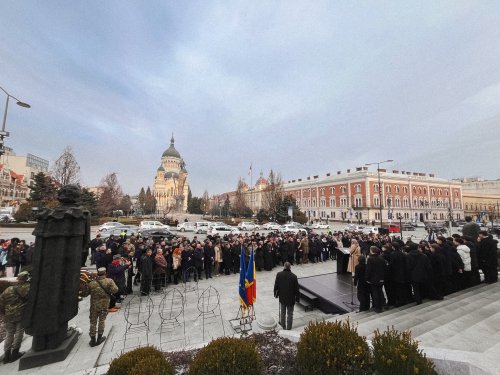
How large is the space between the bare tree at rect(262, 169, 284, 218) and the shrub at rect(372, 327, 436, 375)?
48.0 metres

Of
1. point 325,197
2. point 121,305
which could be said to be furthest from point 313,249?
point 325,197

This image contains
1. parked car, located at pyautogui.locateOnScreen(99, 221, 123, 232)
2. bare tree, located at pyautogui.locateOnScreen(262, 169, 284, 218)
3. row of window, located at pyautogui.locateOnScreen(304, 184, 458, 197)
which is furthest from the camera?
row of window, located at pyautogui.locateOnScreen(304, 184, 458, 197)

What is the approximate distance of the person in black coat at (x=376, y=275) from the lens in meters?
6.67

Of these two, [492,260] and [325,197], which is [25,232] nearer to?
[492,260]

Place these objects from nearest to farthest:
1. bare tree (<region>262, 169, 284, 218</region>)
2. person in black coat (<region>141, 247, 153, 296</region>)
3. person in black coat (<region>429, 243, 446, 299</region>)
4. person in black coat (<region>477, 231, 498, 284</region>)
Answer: person in black coat (<region>429, 243, 446, 299</region>)
person in black coat (<region>477, 231, 498, 284</region>)
person in black coat (<region>141, 247, 153, 296</region>)
bare tree (<region>262, 169, 284, 218</region>)

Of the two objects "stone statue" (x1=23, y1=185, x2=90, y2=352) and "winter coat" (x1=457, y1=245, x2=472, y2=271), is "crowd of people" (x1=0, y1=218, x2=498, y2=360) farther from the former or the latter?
"stone statue" (x1=23, y1=185, x2=90, y2=352)

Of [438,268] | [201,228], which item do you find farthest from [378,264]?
[201,228]

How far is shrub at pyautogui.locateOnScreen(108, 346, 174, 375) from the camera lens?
324 centimetres

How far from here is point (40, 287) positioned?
539 centimetres

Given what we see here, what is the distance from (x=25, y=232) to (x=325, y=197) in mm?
65692

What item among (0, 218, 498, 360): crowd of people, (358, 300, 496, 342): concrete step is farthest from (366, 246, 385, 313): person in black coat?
(358, 300, 496, 342): concrete step

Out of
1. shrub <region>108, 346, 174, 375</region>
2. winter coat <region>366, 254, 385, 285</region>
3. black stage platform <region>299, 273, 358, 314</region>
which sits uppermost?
winter coat <region>366, 254, 385, 285</region>

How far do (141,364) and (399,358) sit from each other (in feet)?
11.1

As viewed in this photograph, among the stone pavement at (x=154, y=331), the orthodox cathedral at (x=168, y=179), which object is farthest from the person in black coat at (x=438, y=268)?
the orthodox cathedral at (x=168, y=179)
